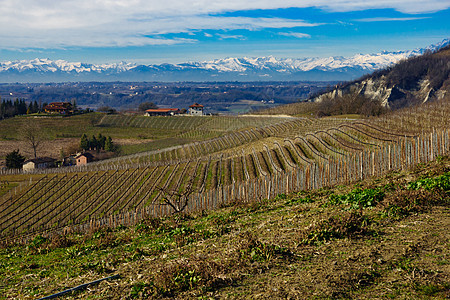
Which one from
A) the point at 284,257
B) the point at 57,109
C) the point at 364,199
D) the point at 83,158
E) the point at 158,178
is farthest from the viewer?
the point at 57,109

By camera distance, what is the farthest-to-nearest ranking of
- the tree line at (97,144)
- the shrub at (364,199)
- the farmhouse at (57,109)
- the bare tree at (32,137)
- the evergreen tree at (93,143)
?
1. the farmhouse at (57,109)
2. the evergreen tree at (93,143)
3. the bare tree at (32,137)
4. the tree line at (97,144)
5. the shrub at (364,199)

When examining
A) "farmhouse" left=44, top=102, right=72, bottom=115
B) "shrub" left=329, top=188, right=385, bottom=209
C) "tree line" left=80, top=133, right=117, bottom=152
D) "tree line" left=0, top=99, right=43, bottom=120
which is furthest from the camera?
"farmhouse" left=44, top=102, right=72, bottom=115

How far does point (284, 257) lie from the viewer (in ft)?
26.9

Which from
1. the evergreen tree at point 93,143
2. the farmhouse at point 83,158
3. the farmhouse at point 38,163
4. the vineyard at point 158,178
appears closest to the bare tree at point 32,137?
the farmhouse at point 38,163

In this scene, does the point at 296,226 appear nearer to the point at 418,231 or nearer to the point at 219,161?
the point at 418,231

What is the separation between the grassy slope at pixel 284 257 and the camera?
677cm

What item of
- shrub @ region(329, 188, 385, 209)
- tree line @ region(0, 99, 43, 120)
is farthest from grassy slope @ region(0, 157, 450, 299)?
tree line @ region(0, 99, 43, 120)

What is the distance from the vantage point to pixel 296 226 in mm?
10836

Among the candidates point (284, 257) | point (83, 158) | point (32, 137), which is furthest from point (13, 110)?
point (284, 257)

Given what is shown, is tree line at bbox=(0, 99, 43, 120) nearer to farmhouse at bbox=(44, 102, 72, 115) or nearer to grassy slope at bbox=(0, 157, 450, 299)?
farmhouse at bbox=(44, 102, 72, 115)

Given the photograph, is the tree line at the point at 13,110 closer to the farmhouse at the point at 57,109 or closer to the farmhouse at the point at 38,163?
the farmhouse at the point at 57,109

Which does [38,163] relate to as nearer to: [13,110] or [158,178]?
[158,178]

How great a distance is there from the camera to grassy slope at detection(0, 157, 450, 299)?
22.2 ft

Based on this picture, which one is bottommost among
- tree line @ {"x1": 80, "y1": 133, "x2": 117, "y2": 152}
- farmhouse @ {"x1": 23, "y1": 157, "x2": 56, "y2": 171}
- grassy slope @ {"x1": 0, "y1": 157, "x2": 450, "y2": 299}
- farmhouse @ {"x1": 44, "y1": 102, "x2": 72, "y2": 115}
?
farmhouse @ {"x1": 23, "y1": 157, "x2": 56, "y2": 171}
